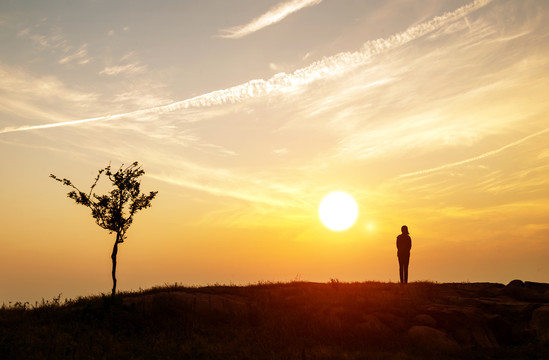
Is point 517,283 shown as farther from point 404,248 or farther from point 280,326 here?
point 280,326

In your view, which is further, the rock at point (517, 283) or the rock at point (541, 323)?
the rock at point (517, 283)

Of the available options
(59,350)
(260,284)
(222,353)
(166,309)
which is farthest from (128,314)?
(260,284)

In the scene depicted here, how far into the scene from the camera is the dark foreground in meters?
20.1

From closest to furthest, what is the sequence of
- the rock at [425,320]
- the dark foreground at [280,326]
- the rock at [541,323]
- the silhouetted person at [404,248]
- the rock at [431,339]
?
the dark foreground at [280,326] → the rock at [431,339] → the rock at [541,323] → the rock at [425,320] → the silhouetted person at [404,248]

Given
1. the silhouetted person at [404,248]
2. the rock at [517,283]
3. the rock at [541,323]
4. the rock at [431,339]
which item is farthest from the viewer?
the rock at [517,283]

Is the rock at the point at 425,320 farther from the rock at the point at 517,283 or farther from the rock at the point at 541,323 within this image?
the rock at the point at 517,283

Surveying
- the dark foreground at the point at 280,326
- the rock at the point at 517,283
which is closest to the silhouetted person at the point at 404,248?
the dark foreground at the point at 280,326

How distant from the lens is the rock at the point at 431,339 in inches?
872

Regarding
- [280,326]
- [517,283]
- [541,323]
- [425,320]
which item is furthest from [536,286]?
[280,326]

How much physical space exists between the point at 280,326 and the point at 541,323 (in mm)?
13124

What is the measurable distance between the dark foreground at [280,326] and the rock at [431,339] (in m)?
0.05

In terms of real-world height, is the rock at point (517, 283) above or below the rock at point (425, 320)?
above

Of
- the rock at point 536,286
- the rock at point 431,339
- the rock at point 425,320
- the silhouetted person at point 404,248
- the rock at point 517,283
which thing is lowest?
the rock at point 431,339

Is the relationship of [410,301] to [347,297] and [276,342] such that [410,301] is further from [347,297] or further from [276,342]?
[276,342]
